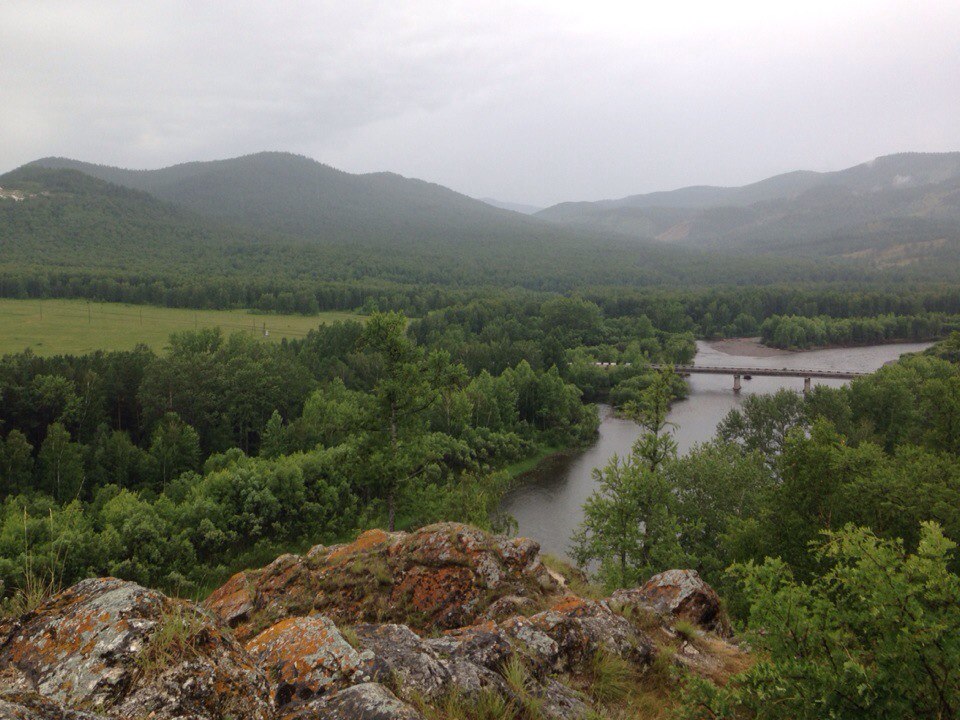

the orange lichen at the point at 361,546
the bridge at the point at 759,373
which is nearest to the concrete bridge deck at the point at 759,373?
the bridge at the point at 759,373

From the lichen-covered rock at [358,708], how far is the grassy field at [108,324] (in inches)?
2867

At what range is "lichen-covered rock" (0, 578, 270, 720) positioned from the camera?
4.14 meters

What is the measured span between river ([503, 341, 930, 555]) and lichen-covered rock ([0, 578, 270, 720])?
→ 58.9ft

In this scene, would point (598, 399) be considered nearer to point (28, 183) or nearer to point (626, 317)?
point (626, 317)

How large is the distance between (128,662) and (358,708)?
1742 millimetres

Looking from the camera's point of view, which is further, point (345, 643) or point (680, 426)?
point (680, 426)

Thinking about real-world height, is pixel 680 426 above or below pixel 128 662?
below

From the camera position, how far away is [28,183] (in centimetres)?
19588

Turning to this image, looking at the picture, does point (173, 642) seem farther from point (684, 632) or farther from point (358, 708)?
point (684, 632)

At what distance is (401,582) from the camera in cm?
981

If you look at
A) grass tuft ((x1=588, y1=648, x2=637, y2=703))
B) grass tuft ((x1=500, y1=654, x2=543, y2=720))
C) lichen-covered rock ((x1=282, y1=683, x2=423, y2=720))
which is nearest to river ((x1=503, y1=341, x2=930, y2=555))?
grass tuft ((x1=588, y1=648, x2=637, y2=703))

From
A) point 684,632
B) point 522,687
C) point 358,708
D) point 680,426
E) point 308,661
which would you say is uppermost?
point 358,708

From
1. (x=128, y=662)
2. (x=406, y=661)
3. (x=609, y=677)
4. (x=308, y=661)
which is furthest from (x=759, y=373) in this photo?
(x=128, y=662)

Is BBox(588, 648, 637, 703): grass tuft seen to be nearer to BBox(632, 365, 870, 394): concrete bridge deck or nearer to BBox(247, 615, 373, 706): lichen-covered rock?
BBox(247, 615, 373, 706): lichen-covered rock
